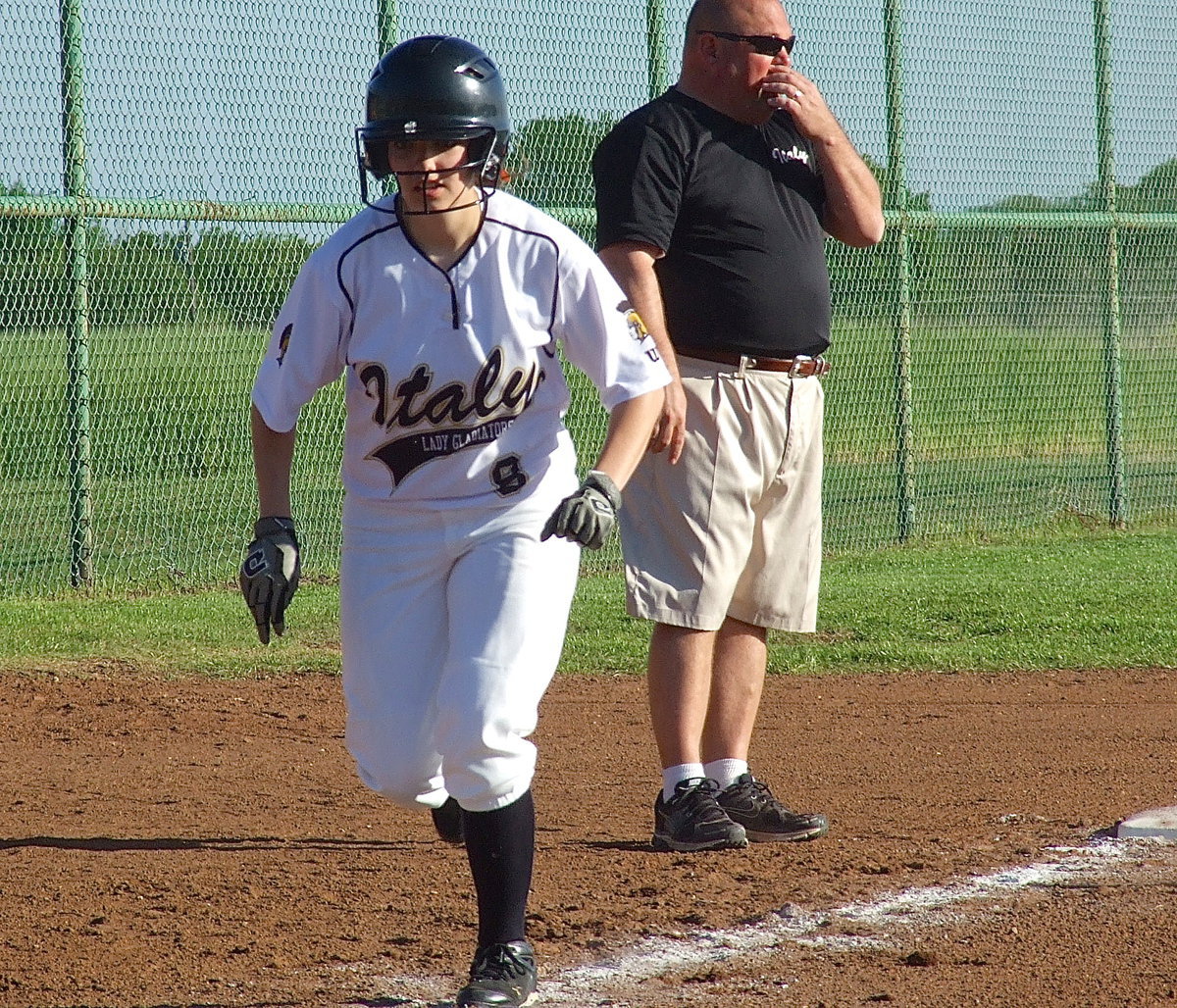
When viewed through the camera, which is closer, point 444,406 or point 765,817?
point 444,406

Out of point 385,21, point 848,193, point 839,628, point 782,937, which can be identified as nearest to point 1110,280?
point 839,628

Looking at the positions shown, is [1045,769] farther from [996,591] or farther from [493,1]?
[493,1]

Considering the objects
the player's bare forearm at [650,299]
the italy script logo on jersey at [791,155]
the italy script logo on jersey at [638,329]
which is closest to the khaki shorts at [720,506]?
the player's bare forearm at [650,299]

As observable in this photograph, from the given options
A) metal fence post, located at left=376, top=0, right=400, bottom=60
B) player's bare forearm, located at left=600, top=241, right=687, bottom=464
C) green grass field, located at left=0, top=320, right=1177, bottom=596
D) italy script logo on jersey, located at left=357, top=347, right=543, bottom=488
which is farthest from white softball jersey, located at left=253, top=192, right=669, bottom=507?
metal fence post, located at left=376, top=0, right=400, bottom=60

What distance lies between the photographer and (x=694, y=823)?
417 centimetres

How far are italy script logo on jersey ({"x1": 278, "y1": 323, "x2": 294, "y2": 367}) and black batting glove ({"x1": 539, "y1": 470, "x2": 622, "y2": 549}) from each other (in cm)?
64

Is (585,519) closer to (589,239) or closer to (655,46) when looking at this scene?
(589,239)

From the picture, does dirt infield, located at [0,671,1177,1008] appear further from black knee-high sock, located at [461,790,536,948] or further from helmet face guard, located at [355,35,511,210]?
helmet face guard, located at [355,35,511,210]

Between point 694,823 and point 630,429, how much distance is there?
1.28m

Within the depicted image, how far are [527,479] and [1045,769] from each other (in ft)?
8.24

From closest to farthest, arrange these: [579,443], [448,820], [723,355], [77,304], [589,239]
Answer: [448,820]
[723,355]
[77,304]
[589,239]
[579,443]

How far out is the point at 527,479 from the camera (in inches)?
129

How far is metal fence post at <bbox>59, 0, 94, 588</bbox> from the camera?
806 cm

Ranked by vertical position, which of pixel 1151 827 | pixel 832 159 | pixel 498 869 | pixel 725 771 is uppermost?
pixel 832 159
